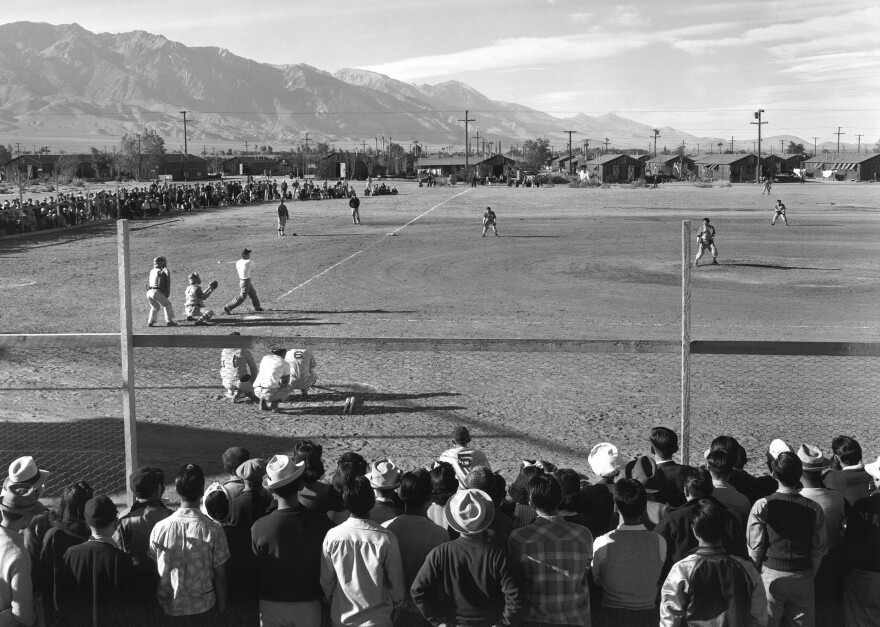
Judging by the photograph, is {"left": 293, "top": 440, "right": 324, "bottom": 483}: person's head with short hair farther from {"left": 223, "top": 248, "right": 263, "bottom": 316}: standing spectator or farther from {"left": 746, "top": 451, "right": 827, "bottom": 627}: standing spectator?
{"left": 223, "top": 248, "right": 263, "bottom": 316}: standing spectator

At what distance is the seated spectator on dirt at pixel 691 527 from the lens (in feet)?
16.3

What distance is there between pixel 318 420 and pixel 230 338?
5.14m

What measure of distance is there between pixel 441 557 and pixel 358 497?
603mm

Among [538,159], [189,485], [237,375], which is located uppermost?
[538,159]

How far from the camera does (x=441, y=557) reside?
4703mm

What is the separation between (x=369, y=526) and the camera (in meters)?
5.01

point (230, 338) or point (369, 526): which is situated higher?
point (230, 338)

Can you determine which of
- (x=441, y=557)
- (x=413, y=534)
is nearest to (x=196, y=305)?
(x=413, y=534)

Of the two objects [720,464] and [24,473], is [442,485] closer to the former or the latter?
[720,464]

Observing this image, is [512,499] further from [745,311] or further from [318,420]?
[745,311]

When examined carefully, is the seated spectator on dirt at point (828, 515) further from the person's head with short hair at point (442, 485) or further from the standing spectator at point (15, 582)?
the standing spectator at point (15, 582)

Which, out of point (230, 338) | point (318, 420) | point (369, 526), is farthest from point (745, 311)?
point (369, 526)

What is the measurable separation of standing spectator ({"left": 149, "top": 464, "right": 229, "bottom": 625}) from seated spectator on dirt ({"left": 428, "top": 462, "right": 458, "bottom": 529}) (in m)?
1.31

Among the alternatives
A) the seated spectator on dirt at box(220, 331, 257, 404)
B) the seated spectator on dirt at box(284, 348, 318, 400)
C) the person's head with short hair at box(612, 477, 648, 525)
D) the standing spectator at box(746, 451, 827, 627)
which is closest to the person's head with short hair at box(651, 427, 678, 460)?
the standing spectator at box(746, 451, 827, 627)
